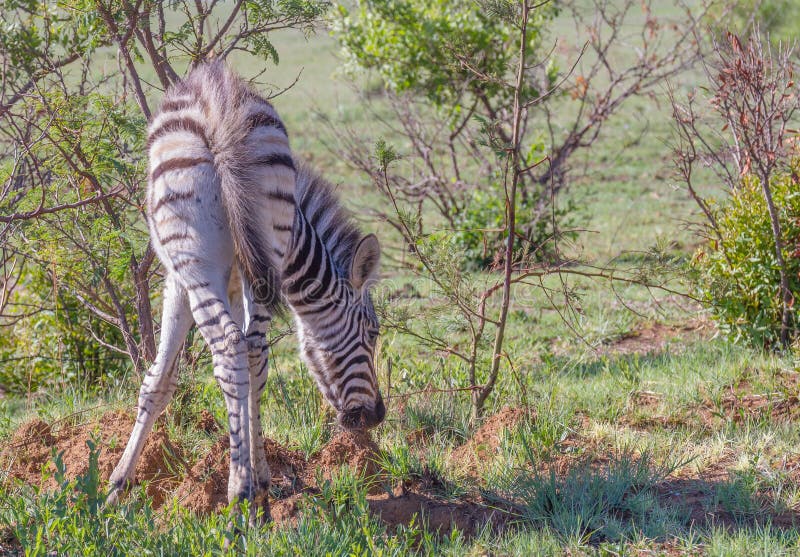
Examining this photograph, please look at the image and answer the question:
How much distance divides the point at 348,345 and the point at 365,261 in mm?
534

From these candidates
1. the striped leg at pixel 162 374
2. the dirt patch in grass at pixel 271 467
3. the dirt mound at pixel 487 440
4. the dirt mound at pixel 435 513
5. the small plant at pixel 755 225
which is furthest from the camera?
the small plant at pixel 755 225

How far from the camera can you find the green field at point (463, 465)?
3.53 meters

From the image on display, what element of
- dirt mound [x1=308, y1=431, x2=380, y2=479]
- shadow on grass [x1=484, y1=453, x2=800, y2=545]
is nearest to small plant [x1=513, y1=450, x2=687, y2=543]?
shadow on grass [x1=484, y1=453, x2=800, y2=545]

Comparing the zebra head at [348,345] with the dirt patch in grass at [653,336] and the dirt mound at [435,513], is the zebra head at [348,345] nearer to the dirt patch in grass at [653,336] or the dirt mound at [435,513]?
the dirt mound at [435,513]

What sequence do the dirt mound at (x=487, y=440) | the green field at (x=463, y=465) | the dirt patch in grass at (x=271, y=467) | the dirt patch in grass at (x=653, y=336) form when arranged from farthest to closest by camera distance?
the dirt patch in grass at (x=653, y=336) < the dirt mound at (x=487, y=440) < the dirt patch in grass at (x=271, y=467) < the green field at (x=463, y=465)

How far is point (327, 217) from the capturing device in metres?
5.06

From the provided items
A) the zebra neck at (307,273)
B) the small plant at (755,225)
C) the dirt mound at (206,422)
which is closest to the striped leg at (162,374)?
the zebra neck at (307,273)

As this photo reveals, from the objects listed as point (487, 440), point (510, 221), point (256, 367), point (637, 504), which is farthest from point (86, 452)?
point (637, 504)

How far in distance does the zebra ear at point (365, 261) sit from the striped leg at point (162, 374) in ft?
3.45

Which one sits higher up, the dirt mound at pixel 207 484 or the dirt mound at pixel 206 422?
the dirt mound at pixel 206 422

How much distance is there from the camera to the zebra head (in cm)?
461

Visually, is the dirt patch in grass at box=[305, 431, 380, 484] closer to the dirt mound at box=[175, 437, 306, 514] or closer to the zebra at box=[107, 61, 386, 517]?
the dirt mound at box=[175, 437, 306, 514]

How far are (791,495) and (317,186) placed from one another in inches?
131

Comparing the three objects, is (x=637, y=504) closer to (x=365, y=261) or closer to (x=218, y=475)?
(x=365, y=261)
